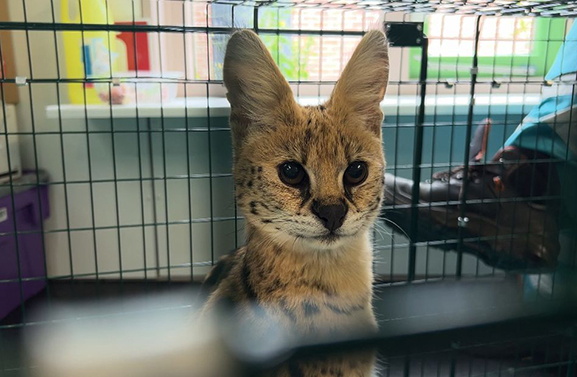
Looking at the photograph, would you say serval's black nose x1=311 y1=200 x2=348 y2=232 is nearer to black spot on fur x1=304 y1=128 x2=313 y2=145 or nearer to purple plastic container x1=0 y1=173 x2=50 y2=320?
black spot on fur x1=304 y1=128 x2=313 y2=145

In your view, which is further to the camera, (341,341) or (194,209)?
(194,209)

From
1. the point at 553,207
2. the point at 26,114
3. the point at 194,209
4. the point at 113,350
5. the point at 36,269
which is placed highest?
the point at 26,114

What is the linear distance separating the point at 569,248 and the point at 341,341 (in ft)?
3.53

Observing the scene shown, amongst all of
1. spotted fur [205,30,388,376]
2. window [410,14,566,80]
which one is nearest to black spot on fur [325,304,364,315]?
spotted fur [205,30,388,376]

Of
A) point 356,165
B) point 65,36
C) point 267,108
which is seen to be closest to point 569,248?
point 356,165

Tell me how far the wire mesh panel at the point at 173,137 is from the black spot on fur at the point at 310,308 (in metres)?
0.63

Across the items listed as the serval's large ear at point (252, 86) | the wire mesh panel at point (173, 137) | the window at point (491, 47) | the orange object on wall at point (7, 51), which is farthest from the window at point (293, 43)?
the serval's large ear at point (252, 86)

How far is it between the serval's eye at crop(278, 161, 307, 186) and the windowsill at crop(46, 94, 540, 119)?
0.55 m

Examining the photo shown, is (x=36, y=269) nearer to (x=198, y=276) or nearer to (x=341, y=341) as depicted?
(x=198, y=276)

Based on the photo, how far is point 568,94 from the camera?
1.26 m

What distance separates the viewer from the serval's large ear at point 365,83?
0.70m

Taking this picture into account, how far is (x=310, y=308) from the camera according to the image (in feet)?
2.27

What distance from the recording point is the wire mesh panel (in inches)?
54.5

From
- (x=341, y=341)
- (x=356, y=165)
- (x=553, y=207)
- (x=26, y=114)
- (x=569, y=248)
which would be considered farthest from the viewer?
(x=26, y=114)
